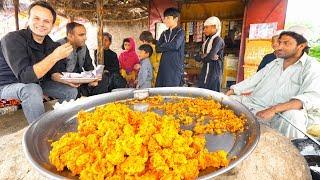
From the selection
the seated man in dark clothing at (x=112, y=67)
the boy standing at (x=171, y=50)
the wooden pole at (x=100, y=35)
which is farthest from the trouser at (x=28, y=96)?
the wooden pole at (x=100, y=35)

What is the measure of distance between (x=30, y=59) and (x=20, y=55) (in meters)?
0.21

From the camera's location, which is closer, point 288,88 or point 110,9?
point 288,88

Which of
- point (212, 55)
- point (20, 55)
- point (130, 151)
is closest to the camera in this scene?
point (130, 151)

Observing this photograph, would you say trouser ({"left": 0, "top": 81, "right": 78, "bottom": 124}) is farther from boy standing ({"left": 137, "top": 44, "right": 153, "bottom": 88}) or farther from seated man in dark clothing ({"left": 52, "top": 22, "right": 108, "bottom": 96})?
boy standing ({"left": 137, "top": 44, "right": 153, "bottom": 88})

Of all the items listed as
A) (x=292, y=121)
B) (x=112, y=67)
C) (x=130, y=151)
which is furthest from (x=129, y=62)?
(x=130, y=151)

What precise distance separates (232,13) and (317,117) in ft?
25.1

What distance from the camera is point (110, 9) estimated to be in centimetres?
900

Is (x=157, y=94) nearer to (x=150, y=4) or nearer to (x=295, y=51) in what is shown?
(x=295, y=51)

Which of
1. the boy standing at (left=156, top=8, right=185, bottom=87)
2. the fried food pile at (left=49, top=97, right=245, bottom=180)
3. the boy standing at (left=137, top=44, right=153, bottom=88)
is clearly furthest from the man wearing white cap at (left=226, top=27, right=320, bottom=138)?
the boy standing at (left=137, top=44, right=153, bottom=88)

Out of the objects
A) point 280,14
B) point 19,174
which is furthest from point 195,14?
point 19,174

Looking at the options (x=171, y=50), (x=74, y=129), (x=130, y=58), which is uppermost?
(x=171, y=50)

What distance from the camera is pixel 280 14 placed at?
697cm

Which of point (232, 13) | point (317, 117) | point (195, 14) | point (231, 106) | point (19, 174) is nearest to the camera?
point (19, 174)

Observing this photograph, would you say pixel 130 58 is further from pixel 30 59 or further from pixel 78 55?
pixel 30 59
